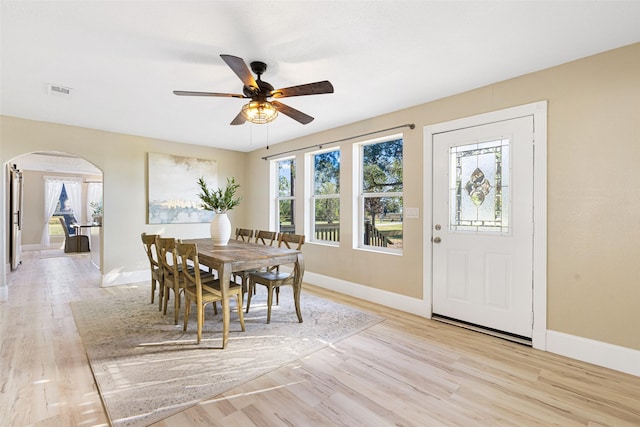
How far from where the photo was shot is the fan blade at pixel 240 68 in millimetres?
1842

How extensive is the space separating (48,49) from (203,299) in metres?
2.34

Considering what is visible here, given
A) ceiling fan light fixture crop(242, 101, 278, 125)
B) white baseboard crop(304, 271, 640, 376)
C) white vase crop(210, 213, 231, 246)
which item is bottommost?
white baseboard crop(304, 271, 640, 376)

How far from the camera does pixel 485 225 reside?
116 inches

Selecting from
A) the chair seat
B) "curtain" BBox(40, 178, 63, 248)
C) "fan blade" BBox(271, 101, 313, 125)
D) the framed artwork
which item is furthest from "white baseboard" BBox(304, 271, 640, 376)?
"curtain" BBox(40, 178, 63, 248)

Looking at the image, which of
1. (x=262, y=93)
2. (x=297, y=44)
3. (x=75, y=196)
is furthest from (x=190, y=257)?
(x=75, y=196)

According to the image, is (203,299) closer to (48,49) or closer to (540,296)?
(48,49)

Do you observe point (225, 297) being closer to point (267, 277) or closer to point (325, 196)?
point (267, 277)

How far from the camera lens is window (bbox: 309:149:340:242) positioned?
4574 millimetres

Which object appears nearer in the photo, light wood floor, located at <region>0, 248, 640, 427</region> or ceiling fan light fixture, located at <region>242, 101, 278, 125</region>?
light wood floor, located at <region>0, 248, 640, 427</region>

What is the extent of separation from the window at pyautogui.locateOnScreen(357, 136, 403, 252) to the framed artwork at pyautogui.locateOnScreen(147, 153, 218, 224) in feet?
10.4

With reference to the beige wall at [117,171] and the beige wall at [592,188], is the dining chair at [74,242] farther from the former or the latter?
the beige wall at [592,188]

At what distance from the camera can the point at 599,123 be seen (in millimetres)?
2314

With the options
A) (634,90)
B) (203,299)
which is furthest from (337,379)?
(634,90)

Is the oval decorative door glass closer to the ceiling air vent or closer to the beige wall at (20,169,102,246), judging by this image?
the ceiling air vent
